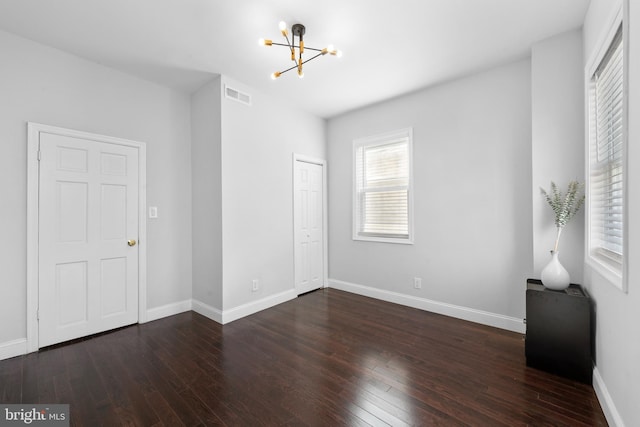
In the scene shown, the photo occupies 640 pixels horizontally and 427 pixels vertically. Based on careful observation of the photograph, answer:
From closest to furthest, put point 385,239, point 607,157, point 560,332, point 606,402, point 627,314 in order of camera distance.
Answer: point 627,314 < point 606,402 < point 607,157 < point 560,332 < point 385,239

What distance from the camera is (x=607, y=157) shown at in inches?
78.4

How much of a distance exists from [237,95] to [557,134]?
343cm

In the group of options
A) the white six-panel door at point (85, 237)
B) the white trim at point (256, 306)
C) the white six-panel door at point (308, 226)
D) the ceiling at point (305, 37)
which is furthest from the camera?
the white six-panel door at point (308, 226)

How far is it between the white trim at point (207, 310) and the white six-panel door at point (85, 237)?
66cm

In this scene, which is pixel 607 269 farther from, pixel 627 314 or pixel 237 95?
pixel 237 95

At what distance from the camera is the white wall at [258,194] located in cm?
340

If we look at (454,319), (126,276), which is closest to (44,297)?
(126,276)

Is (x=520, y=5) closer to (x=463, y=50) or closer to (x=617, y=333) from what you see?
(x=463, y=50)

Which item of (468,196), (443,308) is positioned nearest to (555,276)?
(468,196)

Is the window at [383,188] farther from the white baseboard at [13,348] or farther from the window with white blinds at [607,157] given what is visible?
the white baseboard at [13,348]

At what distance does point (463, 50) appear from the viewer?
2.82 metres

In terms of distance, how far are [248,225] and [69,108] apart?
7.17ft

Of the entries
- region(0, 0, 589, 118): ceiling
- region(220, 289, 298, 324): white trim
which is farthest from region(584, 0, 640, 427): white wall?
region(220, 289, 298, 324): white trim

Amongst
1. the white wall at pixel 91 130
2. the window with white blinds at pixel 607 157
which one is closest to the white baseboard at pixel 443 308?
the window with white blinds at pixel 607 157
